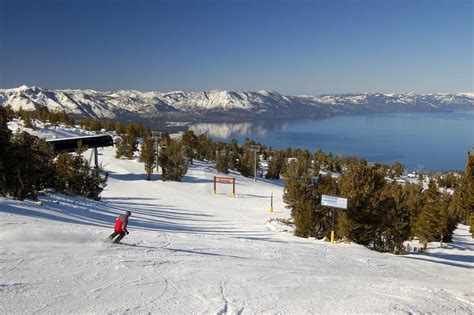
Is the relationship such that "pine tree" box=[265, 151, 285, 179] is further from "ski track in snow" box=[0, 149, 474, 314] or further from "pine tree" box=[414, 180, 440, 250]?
"ski track in snow" box=[0, 149, 474, 314]

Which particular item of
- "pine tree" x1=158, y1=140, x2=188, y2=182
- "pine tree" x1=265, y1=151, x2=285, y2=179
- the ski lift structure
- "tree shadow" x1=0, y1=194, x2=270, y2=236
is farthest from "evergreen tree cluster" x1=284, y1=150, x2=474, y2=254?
"pine tree" x1=265, y1=151, x2=285, y2=179

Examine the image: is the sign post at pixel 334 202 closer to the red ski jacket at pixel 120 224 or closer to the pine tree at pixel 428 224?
the red ski jacket at pixel 120 224

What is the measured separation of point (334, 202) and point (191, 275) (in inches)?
424

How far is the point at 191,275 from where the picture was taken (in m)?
9.06

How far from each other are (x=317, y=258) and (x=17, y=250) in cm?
889

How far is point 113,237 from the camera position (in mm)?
11516

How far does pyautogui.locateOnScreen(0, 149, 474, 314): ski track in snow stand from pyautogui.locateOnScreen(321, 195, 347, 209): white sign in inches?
69.6

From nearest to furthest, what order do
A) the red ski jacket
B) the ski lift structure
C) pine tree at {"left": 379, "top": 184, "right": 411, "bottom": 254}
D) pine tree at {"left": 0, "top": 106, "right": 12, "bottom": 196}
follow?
1. the red ski jacket
2. pine tree at {"left": 0, "top": 106, "right": 12, "bottom": 196}
3. pine tree at {"left": 379, "top": 184, "right": 411, "bottom": 254}
4. the ski lift structure

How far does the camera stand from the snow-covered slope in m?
7.24

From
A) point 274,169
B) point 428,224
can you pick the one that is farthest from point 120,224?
point 274,169

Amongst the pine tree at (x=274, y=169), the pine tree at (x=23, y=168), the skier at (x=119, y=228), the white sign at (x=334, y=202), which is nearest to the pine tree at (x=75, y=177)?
the pine tree at (x=23, y=168)

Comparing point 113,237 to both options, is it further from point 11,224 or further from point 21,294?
point 21,294

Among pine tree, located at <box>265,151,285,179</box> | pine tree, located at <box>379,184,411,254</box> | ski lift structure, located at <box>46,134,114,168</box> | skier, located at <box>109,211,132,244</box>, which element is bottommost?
pine tree, located at <box>265,151,285,179</box>

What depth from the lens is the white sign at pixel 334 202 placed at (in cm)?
1812
